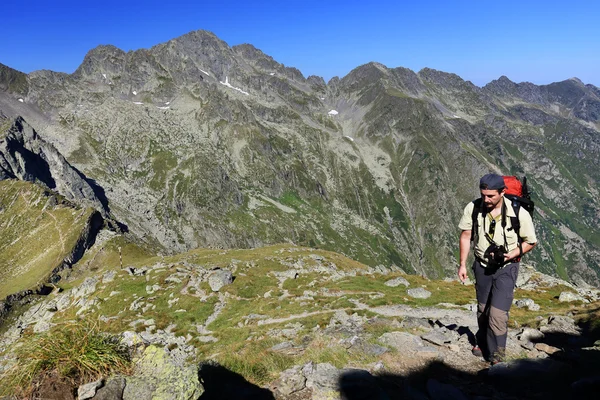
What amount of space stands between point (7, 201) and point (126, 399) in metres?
177

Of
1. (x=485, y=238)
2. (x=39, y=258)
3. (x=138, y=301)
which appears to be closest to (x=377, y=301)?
(x=485, y=238)

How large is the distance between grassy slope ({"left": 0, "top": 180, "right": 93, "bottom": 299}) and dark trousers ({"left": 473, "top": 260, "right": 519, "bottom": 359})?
4440 inches

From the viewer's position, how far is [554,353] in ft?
42.2

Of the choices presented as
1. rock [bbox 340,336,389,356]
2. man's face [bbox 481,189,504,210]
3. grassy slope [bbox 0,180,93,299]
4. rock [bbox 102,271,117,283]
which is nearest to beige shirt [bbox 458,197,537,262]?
man's face [bbox 481,189,504,210]

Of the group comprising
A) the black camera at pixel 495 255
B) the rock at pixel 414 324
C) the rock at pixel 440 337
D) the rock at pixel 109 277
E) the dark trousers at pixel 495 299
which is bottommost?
A: the rock at pixel 109 277

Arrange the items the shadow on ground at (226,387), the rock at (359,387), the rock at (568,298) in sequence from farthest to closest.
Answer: the rock at (568,298)
the shadow on ground at (226,387)
the rock at (359,387)

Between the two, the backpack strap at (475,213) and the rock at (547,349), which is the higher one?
the backpack strap at (475,213)

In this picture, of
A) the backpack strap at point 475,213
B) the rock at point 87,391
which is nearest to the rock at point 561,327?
the backpack strap at point 475,213

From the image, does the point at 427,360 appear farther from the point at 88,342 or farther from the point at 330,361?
the point at 88,342

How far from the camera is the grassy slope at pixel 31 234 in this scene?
103438mm

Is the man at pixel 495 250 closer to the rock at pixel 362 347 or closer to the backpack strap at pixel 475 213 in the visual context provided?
the backpack strap at pixel 475 213

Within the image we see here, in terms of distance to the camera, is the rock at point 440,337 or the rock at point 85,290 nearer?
the rock at point 440,337

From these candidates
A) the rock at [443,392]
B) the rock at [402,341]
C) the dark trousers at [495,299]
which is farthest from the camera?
the rock at [402,341]

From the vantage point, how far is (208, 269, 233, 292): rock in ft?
124
